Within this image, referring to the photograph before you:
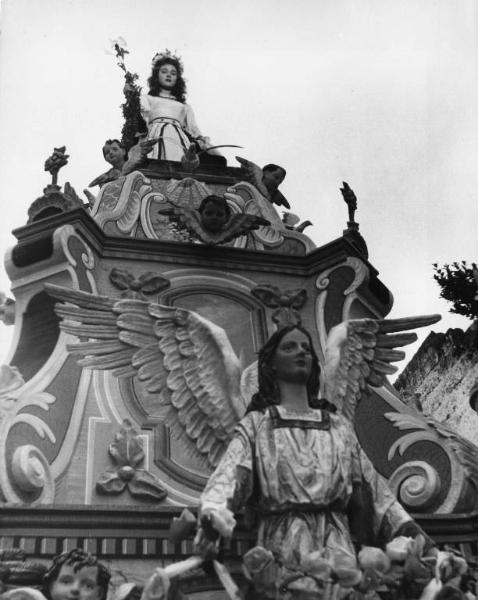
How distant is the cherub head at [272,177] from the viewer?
11.6 meters

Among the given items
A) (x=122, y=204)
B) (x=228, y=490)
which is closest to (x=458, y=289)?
(x=122, y=204)

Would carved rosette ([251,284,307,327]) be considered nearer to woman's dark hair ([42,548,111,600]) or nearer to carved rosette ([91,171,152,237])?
carved rosette ([91,171,152,237])

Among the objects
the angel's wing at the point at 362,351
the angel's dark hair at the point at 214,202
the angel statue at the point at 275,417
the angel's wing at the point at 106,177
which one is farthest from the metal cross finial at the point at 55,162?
the angel's wing at the point at 362,351

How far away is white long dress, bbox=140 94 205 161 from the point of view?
13.2 meters

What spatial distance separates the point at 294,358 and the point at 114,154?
578 cm

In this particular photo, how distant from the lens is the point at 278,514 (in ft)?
20.5

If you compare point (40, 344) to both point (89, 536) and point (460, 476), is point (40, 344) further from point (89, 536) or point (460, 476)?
point (460, 476)

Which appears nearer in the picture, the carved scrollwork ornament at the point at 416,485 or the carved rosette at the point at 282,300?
the carved scrollwork ornament at the point at 416,485

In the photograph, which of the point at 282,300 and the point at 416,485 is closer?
the point at 416,485

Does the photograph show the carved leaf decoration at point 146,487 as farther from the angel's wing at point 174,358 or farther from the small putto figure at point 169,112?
the small putto figure at point 169,112

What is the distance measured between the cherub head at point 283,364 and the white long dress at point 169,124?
258 inches

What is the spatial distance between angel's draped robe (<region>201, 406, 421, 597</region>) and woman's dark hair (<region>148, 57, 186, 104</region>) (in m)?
8.59

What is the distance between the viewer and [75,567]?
6.15 meters

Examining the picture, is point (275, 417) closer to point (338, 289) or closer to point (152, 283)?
point (152, 283)
